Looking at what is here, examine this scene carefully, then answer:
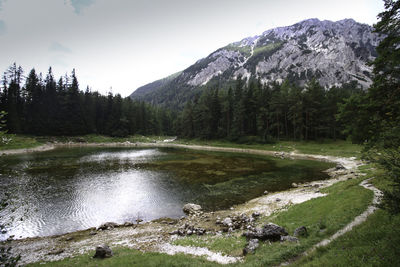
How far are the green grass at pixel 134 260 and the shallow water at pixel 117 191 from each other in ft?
18.3

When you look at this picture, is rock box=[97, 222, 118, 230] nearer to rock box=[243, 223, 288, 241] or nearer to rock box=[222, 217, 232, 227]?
rock box=[222, 217, 232, 227]

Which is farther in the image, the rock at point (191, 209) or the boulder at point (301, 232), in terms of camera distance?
the rock at point (191, 209)

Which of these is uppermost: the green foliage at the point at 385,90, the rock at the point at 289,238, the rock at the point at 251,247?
the green foliage at the point at 385,90

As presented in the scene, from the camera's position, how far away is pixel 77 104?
112 m

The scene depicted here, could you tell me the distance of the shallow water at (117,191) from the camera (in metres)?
19.1

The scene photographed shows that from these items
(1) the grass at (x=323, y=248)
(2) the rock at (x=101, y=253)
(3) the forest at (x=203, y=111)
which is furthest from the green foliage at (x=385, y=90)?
(3) the forest at (x=203, y=111)

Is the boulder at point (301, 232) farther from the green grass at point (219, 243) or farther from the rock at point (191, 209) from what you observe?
the rock at point (191, 209)

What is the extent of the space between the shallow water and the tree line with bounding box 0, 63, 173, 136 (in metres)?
70.1

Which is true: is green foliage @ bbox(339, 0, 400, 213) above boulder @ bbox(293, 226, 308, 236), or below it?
above

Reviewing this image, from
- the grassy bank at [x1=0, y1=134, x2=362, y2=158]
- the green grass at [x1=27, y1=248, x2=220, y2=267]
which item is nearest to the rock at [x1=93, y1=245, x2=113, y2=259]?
the green grass at [x1=27, y1=248, x2=220, y2=267]

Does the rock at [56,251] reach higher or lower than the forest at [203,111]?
lower

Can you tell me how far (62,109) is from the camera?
10594 centimetres

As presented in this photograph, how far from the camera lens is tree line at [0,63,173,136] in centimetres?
9375

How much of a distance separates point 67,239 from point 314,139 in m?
80.4
